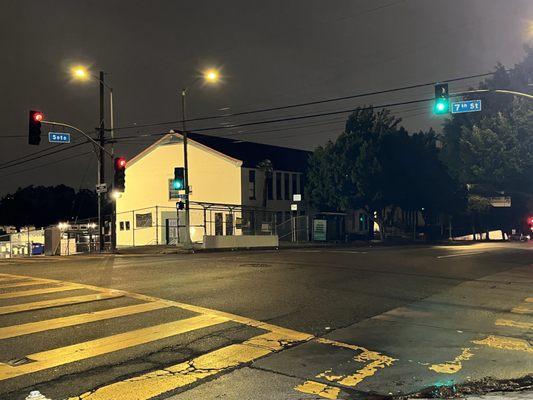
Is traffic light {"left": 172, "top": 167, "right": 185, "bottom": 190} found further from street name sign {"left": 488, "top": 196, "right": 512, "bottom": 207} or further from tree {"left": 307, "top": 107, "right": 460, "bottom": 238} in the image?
street name sign {"left": 488, "top": 196, "right": 512, "bottom": 207}

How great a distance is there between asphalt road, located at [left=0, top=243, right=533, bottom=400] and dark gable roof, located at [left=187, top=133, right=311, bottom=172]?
102 ft

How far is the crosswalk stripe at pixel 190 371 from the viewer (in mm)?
5246

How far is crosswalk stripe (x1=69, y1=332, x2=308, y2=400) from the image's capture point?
5.25 m

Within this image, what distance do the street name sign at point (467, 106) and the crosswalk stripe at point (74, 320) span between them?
1516 cm

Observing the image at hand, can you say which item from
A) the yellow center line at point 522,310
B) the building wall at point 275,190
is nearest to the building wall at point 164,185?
the building wall at point 275,190

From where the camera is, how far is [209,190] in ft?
145

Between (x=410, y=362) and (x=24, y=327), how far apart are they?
5.62 metres

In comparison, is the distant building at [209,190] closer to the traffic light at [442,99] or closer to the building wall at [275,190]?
the building wall at [275,190]

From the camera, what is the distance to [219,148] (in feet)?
147

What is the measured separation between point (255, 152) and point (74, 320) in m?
40.2

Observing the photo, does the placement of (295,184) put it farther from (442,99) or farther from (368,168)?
(442,99)

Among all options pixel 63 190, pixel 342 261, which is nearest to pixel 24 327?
pixel 342 261

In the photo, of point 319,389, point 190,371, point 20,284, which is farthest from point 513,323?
point 20,284

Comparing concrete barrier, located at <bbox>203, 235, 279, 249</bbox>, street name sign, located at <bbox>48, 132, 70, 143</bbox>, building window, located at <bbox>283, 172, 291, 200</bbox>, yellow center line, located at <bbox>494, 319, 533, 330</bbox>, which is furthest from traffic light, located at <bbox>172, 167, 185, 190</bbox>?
yellow center line, located at <bbox>494, 319, 533, 330</bbox>
